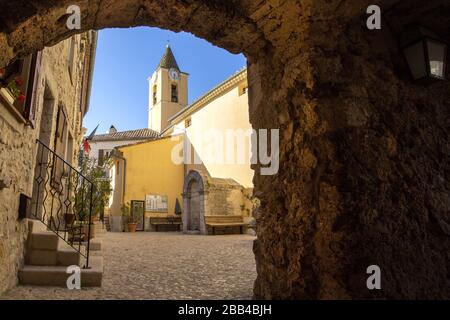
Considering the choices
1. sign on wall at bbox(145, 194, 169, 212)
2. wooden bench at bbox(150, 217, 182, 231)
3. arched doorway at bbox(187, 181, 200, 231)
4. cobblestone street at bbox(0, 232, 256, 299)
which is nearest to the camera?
cobblestone street at bbox(0, 232, 256, 299)

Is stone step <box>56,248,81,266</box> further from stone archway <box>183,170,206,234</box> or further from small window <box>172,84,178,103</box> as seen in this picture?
small window <box>172,84,178,103</box>

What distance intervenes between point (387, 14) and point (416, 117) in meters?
0.73

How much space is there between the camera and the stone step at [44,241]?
12.0 feet

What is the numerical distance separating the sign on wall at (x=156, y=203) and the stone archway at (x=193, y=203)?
10.6 feet

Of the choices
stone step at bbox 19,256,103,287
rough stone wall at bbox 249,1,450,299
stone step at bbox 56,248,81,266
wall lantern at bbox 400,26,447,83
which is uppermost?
wall lantern at bbox 400,26,447,83

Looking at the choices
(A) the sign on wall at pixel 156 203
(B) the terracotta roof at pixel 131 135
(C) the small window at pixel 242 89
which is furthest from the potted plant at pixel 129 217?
(B) the terracotta roof at pixel 131 135

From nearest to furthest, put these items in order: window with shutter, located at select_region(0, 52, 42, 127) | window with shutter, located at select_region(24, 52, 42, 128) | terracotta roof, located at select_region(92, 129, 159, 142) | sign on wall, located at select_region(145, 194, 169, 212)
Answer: window with shutter, located at select_region(0, 52, 42, 127) < window with shutter, located at select_region(24, 52, 42, 128) < sign on wall, located at select_region(145, 194, 169, 212) < terracotta roof, located at select_region(92, 129, 159, 142)

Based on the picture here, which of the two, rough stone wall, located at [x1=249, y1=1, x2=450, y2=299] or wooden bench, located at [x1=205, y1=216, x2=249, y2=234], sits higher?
rough stone wall, located at [x1=249, y1=1, x2=450, y2=299]

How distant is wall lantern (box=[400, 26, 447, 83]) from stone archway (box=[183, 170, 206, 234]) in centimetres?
1163

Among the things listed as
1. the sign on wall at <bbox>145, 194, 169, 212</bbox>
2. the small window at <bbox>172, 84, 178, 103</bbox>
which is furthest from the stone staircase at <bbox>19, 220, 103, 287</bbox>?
the small window at <bbox>172, 84, 178, 103</bbox>

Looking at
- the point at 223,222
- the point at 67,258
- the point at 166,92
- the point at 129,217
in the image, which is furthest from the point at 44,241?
the point at 166,92

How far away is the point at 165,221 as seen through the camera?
1730 centimetres

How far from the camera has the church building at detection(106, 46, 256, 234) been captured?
45.5 feet

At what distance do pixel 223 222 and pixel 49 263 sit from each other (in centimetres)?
1008
